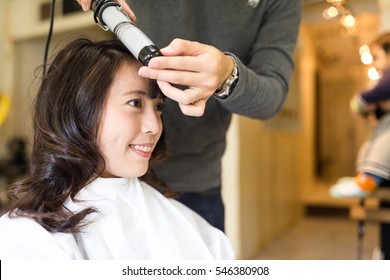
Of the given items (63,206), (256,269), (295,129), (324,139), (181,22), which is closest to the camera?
(256,269)

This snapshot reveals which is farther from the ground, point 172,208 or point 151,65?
point 151,65

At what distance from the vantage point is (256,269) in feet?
2.11

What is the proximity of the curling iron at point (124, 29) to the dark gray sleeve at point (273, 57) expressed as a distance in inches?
10.9

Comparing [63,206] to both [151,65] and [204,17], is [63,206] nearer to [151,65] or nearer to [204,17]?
[151,65]

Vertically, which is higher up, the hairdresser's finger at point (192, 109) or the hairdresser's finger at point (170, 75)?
the hairdresser's finger at point (170, 75)

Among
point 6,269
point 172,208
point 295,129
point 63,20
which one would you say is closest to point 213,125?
point 172,208

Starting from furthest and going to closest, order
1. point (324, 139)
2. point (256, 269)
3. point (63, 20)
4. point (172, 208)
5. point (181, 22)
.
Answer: point (324, 139), point (63, 20), point (172, 208), point (181, 22), point (256, 269)

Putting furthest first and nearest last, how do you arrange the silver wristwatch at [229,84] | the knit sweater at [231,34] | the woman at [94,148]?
the knit sweater at [231,34], the woman at [94,148], the silver wristwatch at [229,84]

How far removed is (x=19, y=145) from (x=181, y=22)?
3284mm

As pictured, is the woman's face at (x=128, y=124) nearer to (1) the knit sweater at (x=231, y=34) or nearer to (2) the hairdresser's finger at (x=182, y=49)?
(1) the knit sweater at (x=231, y=34)

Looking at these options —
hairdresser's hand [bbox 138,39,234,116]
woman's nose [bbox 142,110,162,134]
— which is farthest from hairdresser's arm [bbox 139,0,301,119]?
woman's nose [bbox 142,110,162,134]

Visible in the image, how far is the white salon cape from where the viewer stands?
683 mm

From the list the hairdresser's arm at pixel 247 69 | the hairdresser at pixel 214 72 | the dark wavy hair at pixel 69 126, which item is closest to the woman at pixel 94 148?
the dark wavy hair at pixel 69 126

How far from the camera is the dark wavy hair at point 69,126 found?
0.79 metres
